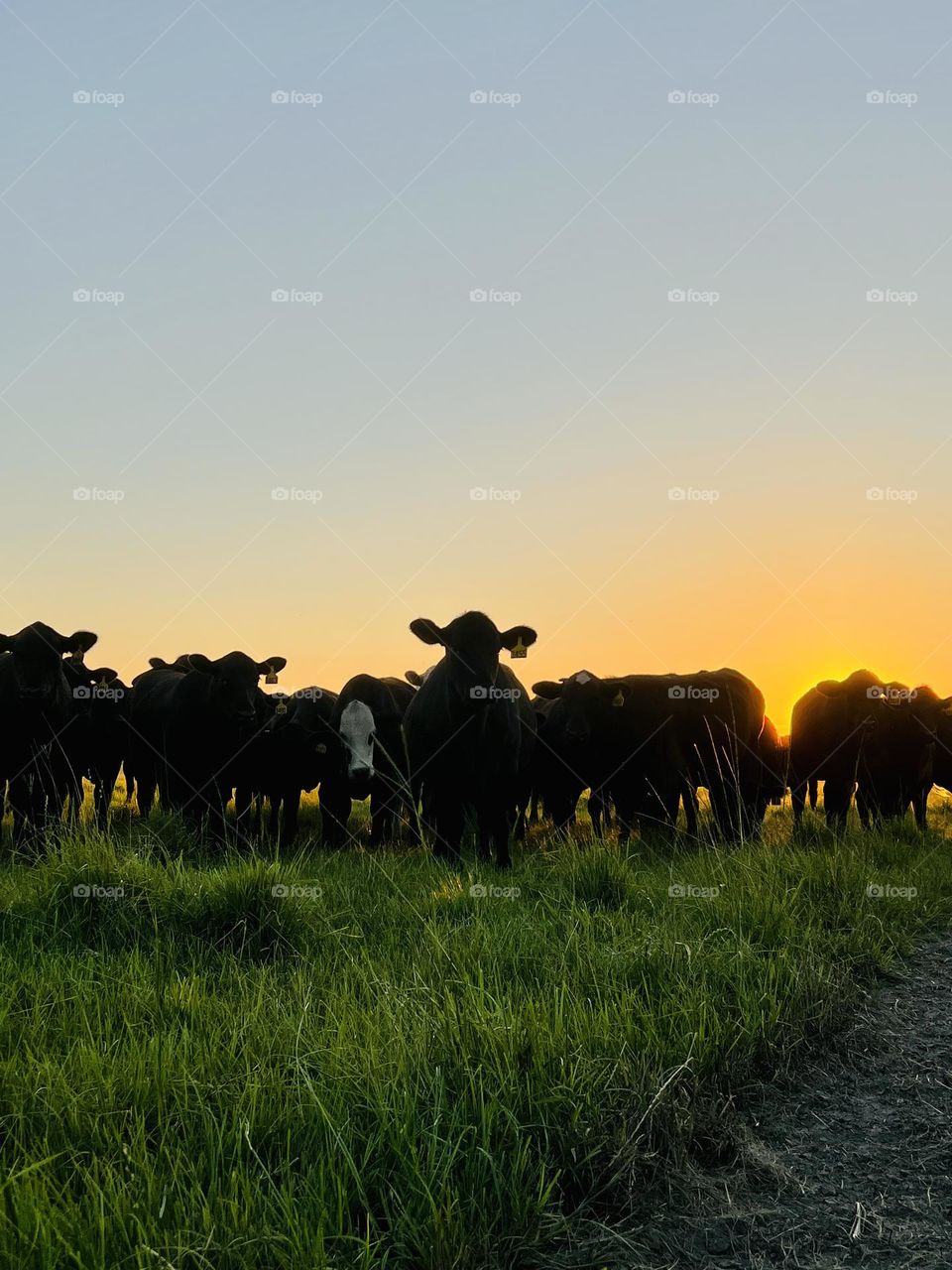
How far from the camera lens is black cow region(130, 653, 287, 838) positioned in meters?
11.9

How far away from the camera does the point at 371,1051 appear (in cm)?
352

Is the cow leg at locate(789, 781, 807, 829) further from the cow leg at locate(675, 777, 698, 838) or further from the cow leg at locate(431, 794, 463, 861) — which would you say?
the cow leg at locate(431, 794, 463, 861)

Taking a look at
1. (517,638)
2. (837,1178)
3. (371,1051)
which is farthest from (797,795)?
(371,1051)

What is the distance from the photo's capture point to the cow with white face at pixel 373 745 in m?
12.3

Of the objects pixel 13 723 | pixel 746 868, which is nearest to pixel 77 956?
pixel 746 868

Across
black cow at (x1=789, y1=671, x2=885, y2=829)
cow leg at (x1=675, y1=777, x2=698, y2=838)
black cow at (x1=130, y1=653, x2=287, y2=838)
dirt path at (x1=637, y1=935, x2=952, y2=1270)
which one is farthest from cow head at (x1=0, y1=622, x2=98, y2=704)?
Result: dirt path at (x1=637, y1=935, x2=952, y2=1270)

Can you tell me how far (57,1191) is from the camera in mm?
2830

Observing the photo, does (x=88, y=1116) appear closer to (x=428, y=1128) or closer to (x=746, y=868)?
(x=428, y=1128)

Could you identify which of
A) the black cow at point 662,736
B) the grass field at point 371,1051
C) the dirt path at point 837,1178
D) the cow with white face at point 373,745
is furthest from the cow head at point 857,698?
the dirt path at point 837,1178

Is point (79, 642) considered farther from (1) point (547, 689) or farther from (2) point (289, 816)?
(1) point (547, 689)

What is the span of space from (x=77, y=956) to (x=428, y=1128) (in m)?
3.01

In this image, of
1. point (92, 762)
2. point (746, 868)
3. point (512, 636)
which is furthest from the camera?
point (92, 762)

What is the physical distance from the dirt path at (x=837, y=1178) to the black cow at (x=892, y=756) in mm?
8546

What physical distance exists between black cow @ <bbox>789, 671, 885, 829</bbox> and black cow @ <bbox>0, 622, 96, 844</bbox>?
8628 mm
